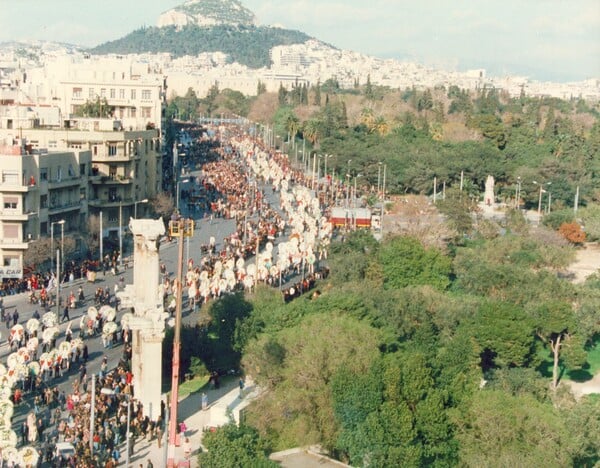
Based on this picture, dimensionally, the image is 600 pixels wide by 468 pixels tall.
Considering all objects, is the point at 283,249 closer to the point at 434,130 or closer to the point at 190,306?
the point at 190,306

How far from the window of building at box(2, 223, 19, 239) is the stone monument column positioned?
55.8ft

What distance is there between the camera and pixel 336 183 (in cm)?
7819

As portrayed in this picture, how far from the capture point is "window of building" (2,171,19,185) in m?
42.9

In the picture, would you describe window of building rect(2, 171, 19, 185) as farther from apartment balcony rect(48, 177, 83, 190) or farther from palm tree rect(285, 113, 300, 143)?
palm tree rect(285, 113, 300, 143)

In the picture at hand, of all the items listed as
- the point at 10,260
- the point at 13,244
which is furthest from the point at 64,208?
the point at 10,260

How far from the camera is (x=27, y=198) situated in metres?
43.5

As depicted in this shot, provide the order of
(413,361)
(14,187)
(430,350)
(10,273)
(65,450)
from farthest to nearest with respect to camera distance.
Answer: (14,187) < (10,273) < (430,350) < (413,361) < (65,450)

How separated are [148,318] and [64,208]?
2070 centimetres

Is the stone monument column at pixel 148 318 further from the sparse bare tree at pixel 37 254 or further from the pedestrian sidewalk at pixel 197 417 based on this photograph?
the sparse bare tree at pixel 37 254

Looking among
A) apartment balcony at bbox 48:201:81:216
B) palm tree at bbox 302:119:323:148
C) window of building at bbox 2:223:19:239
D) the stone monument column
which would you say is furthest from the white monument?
palm tree at bbox 302:119:323:148

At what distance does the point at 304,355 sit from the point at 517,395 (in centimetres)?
603

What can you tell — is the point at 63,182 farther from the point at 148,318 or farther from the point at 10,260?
the point at 148,318

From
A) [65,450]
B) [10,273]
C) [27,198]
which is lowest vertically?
[10,273]

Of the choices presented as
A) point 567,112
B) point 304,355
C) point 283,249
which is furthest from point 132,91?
point 567,112
